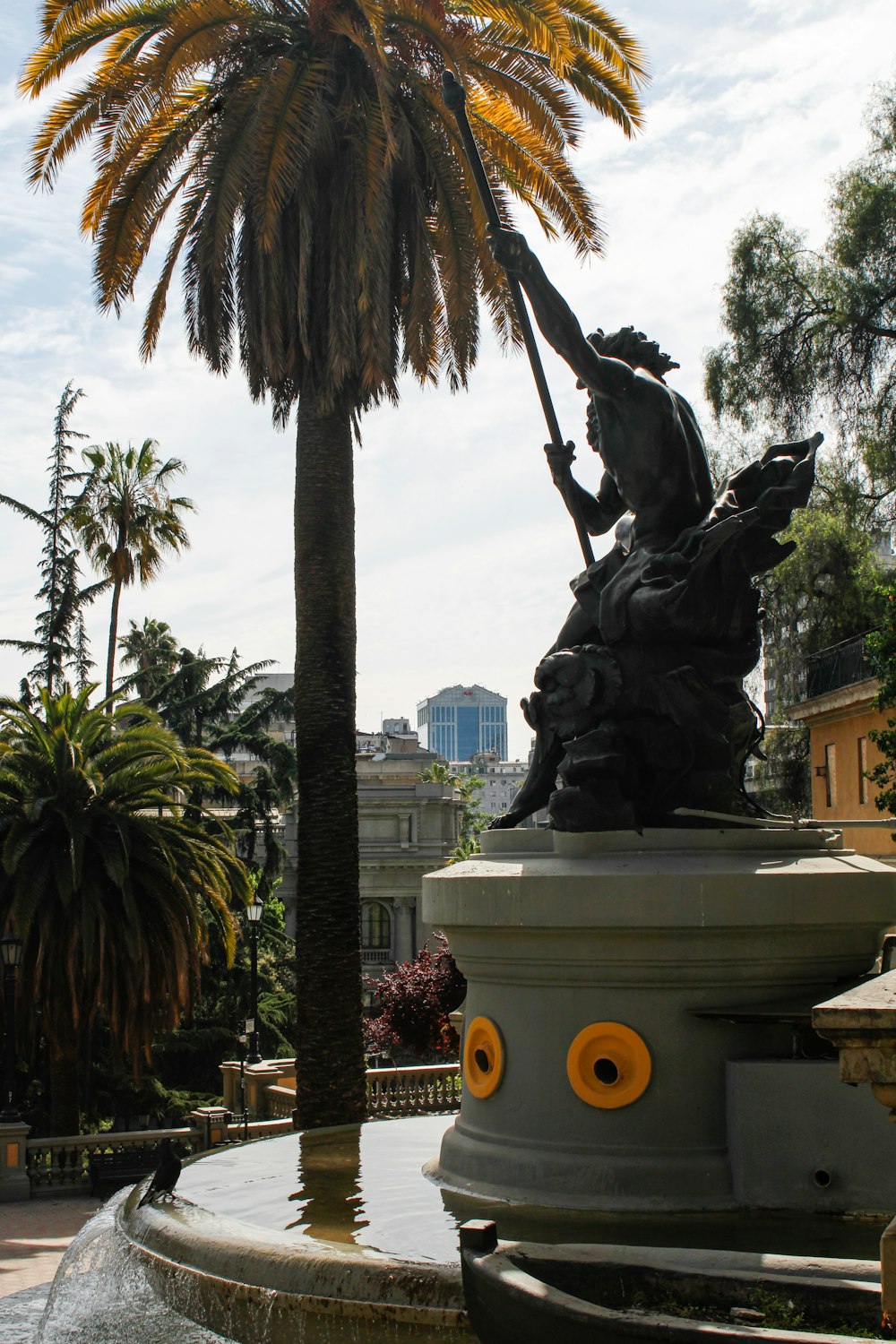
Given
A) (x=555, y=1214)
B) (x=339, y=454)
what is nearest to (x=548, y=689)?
(x=555, y=1214)

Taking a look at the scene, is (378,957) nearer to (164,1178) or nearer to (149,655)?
(149,655)

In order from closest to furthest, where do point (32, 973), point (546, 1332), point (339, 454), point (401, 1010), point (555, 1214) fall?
1. point (546, 1332)
2. point (555, 1214)
3. point (339, 454)
4. point (32, 973)
5. point (401, 1010)

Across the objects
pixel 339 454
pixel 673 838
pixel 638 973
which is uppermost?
pixel 339 454

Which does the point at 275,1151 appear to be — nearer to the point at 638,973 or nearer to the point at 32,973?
→ the point at 638,973

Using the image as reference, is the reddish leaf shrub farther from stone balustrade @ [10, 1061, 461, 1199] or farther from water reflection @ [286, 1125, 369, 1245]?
water reflection @ [286, 1125, 369, 1245]

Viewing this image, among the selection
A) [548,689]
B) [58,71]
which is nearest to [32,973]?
[58,71]

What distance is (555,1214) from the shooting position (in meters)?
4.94

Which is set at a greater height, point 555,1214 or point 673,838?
point 673,838

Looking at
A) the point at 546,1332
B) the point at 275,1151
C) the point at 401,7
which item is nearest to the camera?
the point at 546,1332

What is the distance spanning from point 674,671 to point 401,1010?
60.8ft

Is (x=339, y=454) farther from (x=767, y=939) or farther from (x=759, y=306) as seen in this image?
(x=759, y=306)

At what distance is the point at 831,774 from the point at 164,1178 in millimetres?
30328

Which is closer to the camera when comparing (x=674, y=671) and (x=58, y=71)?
(x=674, y=671)

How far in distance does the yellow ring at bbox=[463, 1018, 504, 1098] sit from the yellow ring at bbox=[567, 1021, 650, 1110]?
1.18 ft
